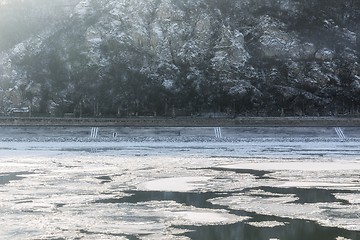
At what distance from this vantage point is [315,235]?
86.4ft

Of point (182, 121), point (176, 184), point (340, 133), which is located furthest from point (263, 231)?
point (182, 121)

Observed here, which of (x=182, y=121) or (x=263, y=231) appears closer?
(x=263, y=231)

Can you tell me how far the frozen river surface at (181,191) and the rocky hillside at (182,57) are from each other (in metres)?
42.4

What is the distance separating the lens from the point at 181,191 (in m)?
38.0

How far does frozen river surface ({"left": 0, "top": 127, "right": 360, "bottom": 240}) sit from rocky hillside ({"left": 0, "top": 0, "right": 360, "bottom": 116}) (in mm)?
42388

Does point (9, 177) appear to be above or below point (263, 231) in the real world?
above

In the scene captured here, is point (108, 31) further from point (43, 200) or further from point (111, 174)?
point (43, 200)

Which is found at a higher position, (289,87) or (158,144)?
(289,87)

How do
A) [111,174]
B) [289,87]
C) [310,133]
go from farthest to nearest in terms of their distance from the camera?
[289,87], [310,133], [111,174]

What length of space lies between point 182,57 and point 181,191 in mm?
93811

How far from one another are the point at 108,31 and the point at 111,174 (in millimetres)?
92197

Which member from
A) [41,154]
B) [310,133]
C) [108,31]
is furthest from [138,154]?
[108,31]

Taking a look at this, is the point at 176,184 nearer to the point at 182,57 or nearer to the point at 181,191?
the point at 181,191

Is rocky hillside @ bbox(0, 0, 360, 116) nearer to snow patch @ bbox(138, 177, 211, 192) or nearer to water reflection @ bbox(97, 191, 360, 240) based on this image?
snow patch @ bbox(138, 177, 211, 192)
